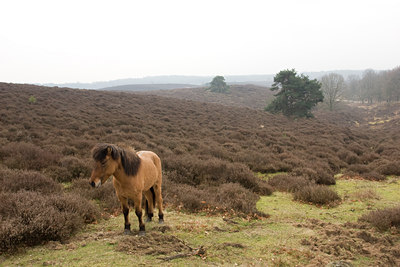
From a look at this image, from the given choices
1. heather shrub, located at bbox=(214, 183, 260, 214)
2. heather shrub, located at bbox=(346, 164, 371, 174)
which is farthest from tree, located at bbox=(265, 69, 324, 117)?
heather shrub, located at bbox=(214, 183, 260, 214)

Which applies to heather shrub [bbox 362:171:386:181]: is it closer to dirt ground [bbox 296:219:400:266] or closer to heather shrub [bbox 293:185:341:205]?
heather shrub [bbox 293:185:341:205]

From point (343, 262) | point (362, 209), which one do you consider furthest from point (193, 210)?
point (362, 209)

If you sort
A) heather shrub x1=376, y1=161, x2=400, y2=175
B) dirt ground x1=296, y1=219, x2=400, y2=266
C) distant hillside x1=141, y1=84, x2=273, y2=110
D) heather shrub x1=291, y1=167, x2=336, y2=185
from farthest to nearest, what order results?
1. distant hillside x1=141, y1=84, x2=273, y2=110
2. heather shrub x1=376, y1=161, x2=400, y2=175
3. heather shrub x1=291, y1=167, x2=336, y2=185
4. dirt ground x1=296, y1=219, x2=400, y2=266

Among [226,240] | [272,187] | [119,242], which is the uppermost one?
[119,242]

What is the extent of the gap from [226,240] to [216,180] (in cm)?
393

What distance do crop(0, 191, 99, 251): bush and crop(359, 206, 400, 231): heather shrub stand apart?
5555 millimetres

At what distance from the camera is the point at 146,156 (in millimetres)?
4316

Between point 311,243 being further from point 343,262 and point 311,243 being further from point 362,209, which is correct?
point 362,209

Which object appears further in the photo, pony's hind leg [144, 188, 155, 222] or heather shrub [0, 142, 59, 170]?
heather shrub [0, 142, 59, 170]

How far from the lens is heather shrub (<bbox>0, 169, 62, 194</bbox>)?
5034mm

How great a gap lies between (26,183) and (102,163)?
134 inches

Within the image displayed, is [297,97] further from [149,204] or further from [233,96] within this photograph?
[233,96]

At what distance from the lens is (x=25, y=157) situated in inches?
285

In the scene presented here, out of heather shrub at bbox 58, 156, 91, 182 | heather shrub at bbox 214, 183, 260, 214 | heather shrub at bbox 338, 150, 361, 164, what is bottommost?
heather shrub at bbox 338, 150, 361, 164
